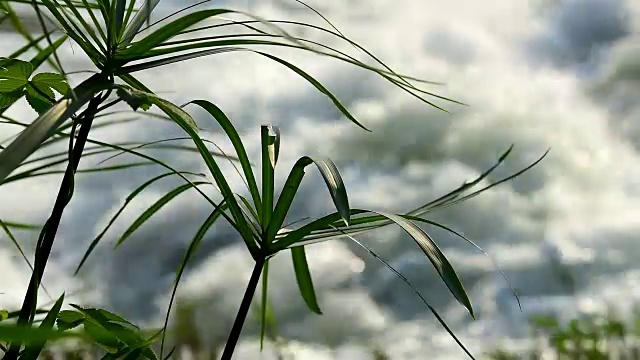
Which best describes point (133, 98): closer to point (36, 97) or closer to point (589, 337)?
point (36, 97)

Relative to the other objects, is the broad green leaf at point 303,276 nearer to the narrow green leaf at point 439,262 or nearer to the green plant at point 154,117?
the green plant at point 154,117

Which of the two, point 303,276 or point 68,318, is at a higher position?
point 303,276

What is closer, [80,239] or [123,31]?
[123,31]

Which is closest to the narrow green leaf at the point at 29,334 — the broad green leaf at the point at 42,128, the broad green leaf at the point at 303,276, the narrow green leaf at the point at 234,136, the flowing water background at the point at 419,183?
the broad green leaf at the point at 42,128

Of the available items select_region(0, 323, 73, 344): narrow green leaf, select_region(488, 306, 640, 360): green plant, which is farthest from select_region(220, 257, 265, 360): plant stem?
select_region(488, 306, 640, 360): green plant

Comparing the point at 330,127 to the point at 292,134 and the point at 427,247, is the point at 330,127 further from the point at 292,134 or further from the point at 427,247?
the point at 427,247

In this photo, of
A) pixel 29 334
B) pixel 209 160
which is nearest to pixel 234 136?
pixel 209 160

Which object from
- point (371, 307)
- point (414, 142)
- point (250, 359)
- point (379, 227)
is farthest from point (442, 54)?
point (379, 227)
